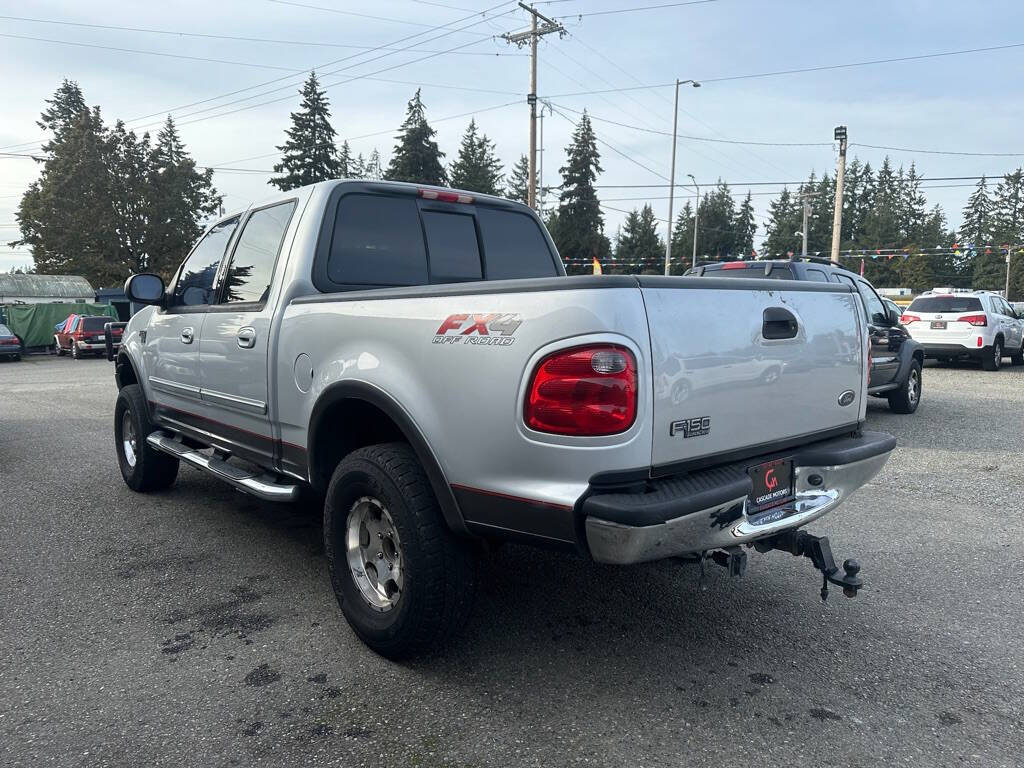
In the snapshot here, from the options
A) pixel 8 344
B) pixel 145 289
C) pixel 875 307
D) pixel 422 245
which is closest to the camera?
pixel 422 245

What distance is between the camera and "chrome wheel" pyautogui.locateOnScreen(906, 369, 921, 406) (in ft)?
32.8

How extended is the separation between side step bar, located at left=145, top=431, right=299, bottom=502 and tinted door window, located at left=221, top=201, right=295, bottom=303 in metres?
0.96

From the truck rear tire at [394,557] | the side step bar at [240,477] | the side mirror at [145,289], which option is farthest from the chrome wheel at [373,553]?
the side mirror at [145,289]

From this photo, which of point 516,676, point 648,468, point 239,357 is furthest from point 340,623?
point 648,468

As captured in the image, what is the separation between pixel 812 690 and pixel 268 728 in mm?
2035

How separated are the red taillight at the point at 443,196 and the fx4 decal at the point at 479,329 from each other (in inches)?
67.7

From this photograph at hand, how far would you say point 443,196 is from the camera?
4.33 meters

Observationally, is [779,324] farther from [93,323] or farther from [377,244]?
[93,323]

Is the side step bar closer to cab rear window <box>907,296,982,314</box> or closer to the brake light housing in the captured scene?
the brake light housing

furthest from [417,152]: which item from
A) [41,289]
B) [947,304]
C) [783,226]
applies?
[783,226]

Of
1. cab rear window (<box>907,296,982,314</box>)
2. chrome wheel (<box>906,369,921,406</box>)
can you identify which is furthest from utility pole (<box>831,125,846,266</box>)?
chrome wheel (<box>906,369,921,406</box>)

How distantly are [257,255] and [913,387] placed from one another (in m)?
9.11

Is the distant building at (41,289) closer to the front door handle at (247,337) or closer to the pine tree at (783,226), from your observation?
the front door handle at (247,337)

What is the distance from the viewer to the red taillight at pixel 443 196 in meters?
4.27
